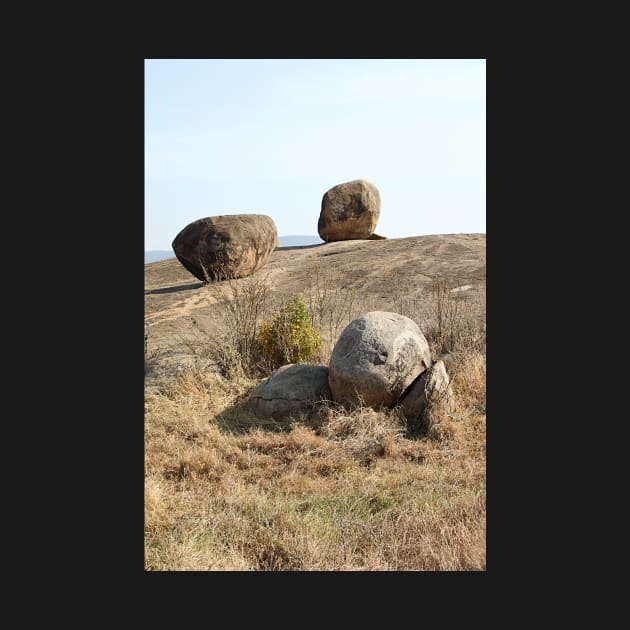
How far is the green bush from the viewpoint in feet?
26.2

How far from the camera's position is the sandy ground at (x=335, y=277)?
1024 cm

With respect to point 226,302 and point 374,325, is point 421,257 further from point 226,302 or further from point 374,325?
point 374,325

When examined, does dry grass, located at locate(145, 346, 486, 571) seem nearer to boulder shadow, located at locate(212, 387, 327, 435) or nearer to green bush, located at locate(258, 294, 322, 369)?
boulder shadow, located at locate(212, 387, 327, 435)

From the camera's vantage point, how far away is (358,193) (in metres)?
18.3

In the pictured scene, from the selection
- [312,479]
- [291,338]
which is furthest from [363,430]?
[291,338]

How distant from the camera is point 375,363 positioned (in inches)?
260

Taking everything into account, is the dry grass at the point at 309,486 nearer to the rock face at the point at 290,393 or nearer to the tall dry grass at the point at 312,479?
the tall dry grass at the point at 312,479

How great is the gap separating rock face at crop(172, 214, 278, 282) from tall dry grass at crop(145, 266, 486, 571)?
4760mm

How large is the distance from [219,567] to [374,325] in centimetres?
333

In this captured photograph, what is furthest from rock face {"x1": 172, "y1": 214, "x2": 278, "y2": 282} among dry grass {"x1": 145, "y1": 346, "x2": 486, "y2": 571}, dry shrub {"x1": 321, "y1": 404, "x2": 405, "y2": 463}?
dry shrub {"x1": 321, "y1": 404, "x2": 405, "y2": 463}

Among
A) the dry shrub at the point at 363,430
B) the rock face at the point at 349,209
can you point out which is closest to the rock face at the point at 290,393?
the dry shrub at the point at 363,430

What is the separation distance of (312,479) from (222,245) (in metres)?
8.06

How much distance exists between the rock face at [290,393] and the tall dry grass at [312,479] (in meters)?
0.18

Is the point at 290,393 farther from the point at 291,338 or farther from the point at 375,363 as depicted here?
the point at 291,338
